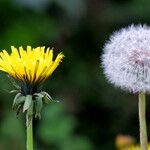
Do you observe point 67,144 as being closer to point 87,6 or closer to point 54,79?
point 54,79

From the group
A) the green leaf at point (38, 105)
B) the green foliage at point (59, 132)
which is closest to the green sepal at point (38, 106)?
the green leaf at point (38, 105)

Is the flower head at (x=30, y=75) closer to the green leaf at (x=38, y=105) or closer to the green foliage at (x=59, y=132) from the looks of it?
the green leaf at (x=38, y=105)

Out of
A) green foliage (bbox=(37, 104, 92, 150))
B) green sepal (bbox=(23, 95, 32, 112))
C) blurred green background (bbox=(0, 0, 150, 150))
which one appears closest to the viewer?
green sepal (bbox=(23, 95, 32, 112))

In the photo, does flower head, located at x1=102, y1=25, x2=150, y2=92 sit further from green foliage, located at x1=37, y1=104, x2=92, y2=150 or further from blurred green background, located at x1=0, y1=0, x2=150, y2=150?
blurred green background, located at x1=0, y1=0, x2=150, y2=150

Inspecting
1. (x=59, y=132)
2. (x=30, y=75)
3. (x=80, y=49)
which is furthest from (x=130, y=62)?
(x=80, y=49)

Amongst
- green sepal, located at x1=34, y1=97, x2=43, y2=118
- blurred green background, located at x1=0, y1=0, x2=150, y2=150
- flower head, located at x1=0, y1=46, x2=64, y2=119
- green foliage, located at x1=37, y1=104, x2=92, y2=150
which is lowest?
green sepal, located at x1=34, y1=97, x2=43, y2=118

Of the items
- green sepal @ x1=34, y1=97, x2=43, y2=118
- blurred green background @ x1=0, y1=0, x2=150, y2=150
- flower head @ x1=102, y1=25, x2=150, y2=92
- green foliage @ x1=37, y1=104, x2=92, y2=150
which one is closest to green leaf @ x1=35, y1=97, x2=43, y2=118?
green sepal @ x1=34, y1=97, x2=43, y2=118
